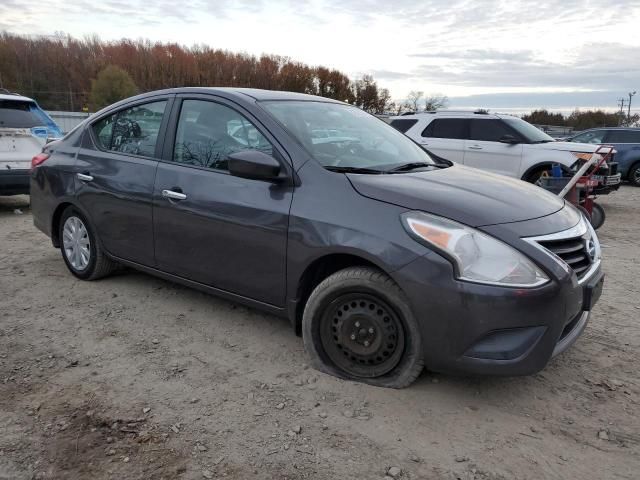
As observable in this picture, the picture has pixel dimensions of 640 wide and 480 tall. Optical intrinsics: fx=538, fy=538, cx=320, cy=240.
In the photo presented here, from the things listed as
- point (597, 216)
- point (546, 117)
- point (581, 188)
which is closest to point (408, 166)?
point (581, 188)

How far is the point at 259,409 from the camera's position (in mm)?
2861

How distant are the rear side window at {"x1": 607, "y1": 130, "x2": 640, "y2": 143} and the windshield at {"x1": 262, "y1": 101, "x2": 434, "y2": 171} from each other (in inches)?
537

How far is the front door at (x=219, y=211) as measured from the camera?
3297 millimetres

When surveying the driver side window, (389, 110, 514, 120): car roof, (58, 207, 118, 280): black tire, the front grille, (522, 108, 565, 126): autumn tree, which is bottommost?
(58, 207, 118, 280): black tire

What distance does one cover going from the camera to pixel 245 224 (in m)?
3.37

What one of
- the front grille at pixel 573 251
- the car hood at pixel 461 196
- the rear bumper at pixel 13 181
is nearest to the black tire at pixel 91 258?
the car hood at pixel 461 196

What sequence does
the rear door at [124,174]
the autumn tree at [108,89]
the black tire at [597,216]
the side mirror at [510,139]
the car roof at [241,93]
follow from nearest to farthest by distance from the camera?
the car roof at [241,93] → the rear door at [124,174] → the black tire at [597,216] → the side mirror at [510,139] → the autumn tree at [108,89]

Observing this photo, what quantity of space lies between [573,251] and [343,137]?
1.61 metres

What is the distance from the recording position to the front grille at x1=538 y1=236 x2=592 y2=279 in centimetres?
282

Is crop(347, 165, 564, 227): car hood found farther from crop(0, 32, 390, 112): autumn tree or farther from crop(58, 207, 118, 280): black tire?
crop(0, 32, 390, 112): autumn tree

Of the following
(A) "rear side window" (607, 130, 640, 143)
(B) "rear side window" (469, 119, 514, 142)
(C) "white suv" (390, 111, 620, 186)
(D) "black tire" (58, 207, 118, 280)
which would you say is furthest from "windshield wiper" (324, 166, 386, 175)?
(A) "rear side window" (607, 130, 640, 143)

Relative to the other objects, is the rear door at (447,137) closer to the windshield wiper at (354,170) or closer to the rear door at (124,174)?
the rear door at (124,174)

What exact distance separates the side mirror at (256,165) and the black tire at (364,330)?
2.34 feet

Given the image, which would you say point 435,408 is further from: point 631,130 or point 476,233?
point 631,130
